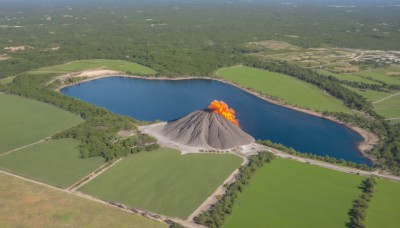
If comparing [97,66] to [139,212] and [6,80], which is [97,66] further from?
[139,212]

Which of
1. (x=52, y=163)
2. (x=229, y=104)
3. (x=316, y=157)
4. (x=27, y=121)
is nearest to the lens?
(x=52, y=163)

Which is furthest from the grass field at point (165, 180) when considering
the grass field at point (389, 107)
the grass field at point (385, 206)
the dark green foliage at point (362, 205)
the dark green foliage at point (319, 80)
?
the dark green foliage at point (319, 80)

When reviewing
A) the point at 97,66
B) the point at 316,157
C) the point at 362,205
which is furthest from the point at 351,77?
the point at 97,66

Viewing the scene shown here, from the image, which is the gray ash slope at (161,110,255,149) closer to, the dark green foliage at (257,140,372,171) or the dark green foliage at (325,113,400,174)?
the dark green foliage at (257,140,372,171)

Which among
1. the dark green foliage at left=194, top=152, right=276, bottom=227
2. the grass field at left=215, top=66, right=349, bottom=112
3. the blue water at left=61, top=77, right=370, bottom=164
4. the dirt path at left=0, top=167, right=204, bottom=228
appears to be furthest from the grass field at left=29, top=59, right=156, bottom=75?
the dirt path at left=0, top=167, right=204, bottom=228

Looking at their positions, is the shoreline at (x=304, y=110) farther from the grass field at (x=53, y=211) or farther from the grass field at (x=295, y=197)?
the grass field at (x=53, y=211)
